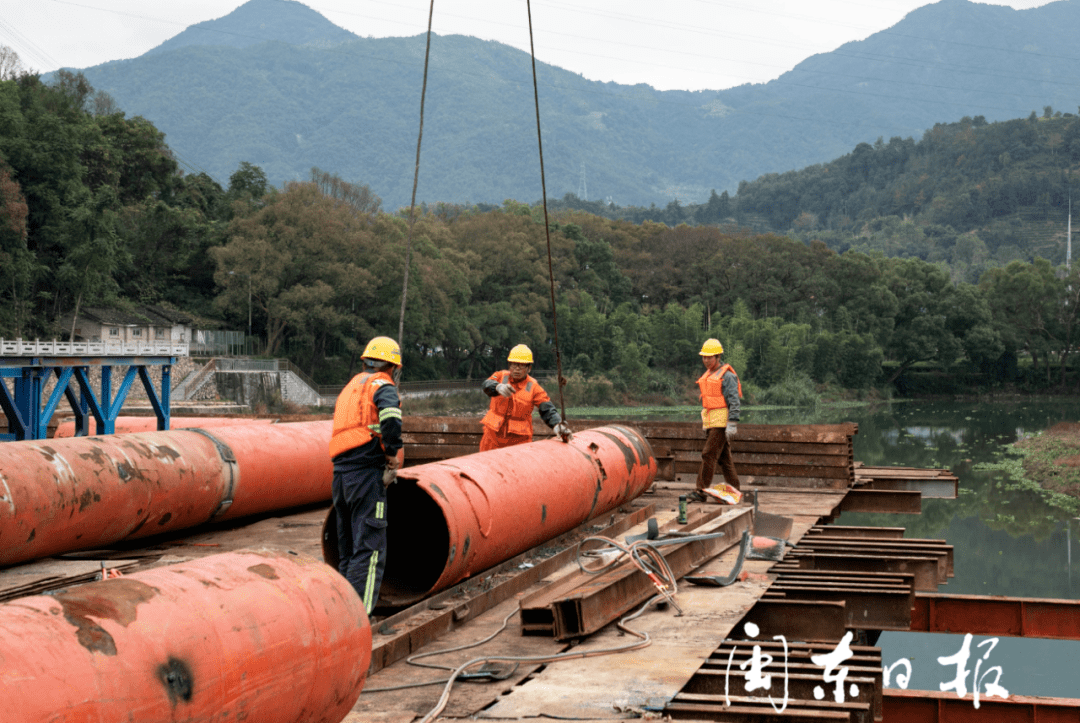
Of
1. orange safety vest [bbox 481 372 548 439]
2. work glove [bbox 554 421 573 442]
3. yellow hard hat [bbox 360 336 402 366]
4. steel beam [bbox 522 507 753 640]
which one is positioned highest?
yellow hard hat [bbox 360 336 402 366]

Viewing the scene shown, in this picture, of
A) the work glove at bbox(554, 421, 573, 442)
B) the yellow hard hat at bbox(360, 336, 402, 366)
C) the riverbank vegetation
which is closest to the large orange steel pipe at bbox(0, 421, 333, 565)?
the work glove at bbox(554, 421, 573, 442)

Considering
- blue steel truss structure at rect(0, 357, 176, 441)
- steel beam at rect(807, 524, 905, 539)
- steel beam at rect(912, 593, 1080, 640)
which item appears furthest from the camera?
blue steel truss structure at rect(0, 357, 176, 441)

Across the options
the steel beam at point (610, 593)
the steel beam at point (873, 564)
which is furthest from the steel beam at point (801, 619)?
the steel beam at point (873, 564)

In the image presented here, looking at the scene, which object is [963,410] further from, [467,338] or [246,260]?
[246,260]

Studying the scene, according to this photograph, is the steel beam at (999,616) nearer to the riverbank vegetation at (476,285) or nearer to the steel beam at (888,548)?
the steel beam at (888,548)

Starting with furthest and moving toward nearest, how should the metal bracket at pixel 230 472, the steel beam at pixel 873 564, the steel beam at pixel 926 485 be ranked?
the steel beam at pixel 926 485 → the metal bracket at pixel 230 472 → the steel beam at pixel 873 564

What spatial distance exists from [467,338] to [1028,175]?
6242 inches

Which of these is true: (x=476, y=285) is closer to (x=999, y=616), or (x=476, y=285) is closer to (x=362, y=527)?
(x=999, y=616)

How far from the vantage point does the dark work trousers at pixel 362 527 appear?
21.0 feet

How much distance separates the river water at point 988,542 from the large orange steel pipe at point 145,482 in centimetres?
659

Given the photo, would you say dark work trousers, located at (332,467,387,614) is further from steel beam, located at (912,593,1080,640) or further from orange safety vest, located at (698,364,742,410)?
orange safety vest, located at (698,364,742,410)

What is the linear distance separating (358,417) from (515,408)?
3322 millimetres

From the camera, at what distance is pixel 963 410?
70.6 meters

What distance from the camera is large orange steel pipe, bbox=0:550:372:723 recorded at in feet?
10.3
